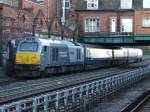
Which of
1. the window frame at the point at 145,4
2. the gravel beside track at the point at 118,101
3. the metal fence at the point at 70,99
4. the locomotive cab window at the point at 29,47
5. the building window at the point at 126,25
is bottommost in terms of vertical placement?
the gravel beside track at the point at 118,101

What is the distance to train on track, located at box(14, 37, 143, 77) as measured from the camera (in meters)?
40.8

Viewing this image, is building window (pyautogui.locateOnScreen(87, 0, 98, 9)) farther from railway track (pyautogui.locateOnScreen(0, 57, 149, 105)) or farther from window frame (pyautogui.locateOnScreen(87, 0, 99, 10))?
railway track (pyautogui.locateOnScreen(0, 57, 149, 105))

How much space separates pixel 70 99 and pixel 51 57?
81.1 ft

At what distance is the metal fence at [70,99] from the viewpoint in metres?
13.5

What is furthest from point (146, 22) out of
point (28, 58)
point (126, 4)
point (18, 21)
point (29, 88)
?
point (29, 88)

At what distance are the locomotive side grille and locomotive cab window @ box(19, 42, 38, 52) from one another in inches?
18.8

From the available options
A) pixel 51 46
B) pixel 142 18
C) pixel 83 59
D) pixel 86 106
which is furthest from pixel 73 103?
pixel 142 18

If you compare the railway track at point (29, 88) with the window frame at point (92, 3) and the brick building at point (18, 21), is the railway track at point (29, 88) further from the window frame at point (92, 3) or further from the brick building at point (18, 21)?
the window frame at point (92, 3)

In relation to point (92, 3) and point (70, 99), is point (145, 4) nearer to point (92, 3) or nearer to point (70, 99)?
point (92, 3)

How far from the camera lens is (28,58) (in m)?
41.0

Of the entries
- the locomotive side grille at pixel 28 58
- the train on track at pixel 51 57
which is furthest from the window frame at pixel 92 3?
the locomotive side grille at pixel 28 58

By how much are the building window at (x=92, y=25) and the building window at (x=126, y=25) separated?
12.3 feet

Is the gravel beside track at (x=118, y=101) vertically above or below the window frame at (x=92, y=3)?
below

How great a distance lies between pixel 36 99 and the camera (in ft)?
46.6
